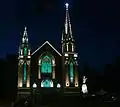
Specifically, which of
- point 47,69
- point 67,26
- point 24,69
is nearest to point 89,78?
point 67,26

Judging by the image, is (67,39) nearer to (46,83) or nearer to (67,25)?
(67,25)

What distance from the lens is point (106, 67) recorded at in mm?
67875

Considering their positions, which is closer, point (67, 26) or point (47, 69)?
point (47, 69)

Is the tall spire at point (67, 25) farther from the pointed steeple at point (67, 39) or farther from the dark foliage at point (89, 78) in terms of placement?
the dark foliage at point (89, 78)

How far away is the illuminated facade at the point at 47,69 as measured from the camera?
166 ft

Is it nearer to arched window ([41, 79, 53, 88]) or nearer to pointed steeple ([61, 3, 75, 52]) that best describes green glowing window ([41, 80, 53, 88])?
arched window ([41, 79, 53, 88])

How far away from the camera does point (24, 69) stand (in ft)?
168

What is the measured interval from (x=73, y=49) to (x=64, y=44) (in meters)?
2.08

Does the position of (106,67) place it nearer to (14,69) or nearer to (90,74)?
(90,74)

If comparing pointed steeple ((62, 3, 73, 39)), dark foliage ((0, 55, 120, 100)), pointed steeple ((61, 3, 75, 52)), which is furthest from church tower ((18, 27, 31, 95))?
pointed steeple ((62, 3, 73, 39))

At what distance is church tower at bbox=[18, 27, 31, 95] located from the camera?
50.2 m

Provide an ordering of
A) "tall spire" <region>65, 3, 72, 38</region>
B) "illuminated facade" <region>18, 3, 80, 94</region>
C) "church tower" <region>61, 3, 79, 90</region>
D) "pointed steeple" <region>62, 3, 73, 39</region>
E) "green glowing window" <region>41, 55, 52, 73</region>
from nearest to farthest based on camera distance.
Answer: "illuminated facade" <region>18, 3, 80, 94</region>
"green glowing window" <region>41, 55, 52, 73</region>
"church tower" <region>61, 3, 79, 90</region>
"pointed steeple" <region>62, 3, 73, 39</region>
"tall spire" <region>65, 3, 72, 38</region>

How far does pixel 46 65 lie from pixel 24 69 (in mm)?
4038

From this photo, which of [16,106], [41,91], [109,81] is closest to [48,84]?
[41,91]
